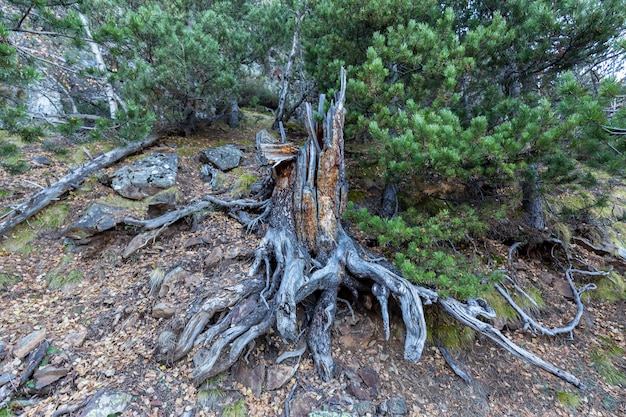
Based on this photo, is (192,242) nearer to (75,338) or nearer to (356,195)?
(75,338)

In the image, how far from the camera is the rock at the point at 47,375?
3230mm

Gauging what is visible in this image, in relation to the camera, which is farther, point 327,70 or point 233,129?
point 233,129

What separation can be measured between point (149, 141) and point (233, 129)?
3120 millimetres

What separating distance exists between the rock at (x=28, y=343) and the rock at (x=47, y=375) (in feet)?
1.20

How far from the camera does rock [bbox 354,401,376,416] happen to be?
3426 mm

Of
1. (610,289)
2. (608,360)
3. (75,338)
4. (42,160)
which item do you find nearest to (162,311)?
(75,338)

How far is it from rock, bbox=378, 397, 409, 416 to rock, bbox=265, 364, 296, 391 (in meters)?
1.17

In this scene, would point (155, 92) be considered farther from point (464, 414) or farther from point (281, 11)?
point (464, 414)

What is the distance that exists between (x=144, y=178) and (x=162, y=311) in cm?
356

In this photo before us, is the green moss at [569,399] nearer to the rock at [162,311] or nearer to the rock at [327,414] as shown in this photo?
the rock at [327,414]

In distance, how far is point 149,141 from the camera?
790 centimetres


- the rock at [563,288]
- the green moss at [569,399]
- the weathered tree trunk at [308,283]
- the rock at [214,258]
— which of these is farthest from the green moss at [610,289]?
the rock at [214,258]

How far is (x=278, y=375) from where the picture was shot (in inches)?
144

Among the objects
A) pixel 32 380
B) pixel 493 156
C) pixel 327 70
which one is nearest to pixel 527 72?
pixel 493 156
